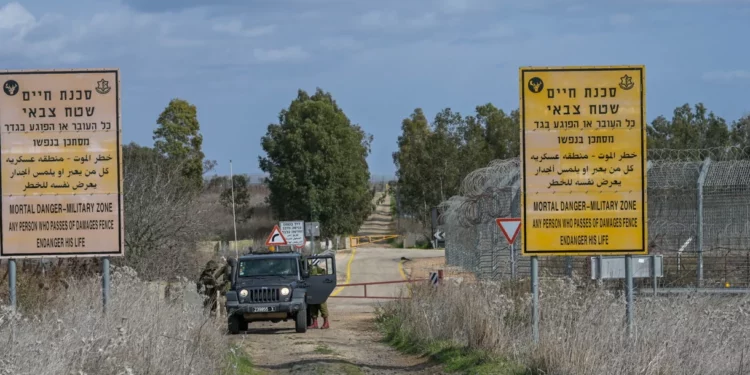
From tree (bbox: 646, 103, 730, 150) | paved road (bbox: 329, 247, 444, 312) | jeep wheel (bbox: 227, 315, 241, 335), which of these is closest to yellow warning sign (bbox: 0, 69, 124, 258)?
jeep wheel (bbox: 227, 315, 241, 335)

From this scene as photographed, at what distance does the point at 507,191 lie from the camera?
2233cm

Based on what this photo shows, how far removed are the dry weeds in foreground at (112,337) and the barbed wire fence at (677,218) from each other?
805 centimetres

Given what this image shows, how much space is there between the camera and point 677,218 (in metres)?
22.7

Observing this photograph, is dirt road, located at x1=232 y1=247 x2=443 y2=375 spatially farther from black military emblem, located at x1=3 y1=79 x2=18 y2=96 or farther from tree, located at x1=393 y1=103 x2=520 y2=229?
tree, located at x1=393 y1=103 x2=520 y2=229

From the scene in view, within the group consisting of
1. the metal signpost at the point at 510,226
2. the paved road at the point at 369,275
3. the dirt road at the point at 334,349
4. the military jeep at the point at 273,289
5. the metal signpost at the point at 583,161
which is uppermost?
the metal signpost at the point at 583,161

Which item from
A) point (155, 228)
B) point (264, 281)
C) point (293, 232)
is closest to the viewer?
point (264, 281)

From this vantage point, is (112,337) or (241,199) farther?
(241,199)

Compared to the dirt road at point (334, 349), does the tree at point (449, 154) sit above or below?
above

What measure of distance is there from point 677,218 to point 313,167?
150ft

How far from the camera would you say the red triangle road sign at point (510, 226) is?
62.8 feet

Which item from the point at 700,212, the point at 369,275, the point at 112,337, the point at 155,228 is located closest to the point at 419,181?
the point at 369,275

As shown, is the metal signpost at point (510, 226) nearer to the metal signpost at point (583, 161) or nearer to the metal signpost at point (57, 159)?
the metal signpost at point (583, 161)

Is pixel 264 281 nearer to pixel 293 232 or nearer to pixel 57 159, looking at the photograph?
pixel 57 159

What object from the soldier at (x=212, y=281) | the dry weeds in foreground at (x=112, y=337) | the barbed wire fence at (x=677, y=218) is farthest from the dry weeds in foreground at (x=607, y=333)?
the soldier at (x=212, y=281)
